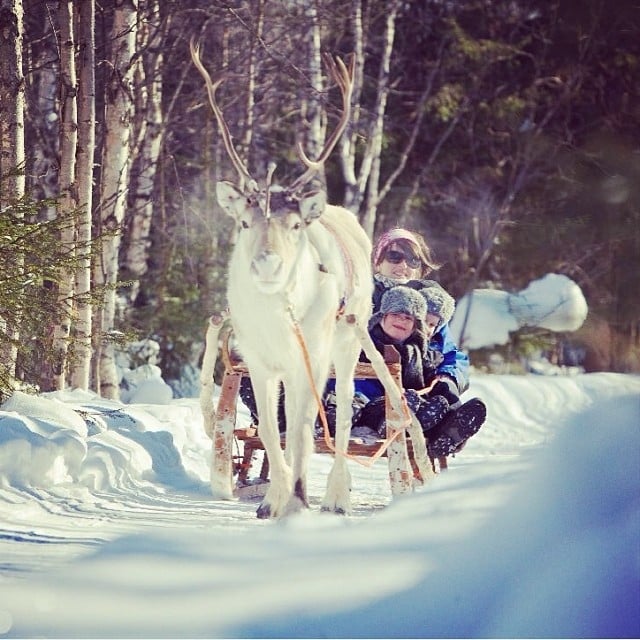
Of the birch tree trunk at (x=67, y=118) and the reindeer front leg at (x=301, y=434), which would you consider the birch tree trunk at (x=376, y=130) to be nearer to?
the birch tree trunk at (x=67, y=118)

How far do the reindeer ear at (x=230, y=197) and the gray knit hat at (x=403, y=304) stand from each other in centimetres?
222

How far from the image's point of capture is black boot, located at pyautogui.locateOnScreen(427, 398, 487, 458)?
656 centimetres

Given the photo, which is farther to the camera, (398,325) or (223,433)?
(398,325)

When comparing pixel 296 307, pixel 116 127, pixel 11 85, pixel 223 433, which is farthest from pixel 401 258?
pixel 116 127

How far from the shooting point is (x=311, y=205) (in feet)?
16.2

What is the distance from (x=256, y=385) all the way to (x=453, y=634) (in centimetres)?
246

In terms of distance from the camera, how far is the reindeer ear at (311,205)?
16.1 ft

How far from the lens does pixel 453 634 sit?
306cm

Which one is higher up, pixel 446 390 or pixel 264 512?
pixel 446 390

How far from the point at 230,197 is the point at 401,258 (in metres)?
2.87

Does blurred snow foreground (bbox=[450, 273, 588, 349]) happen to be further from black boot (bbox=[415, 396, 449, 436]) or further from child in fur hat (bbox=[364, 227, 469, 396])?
black boot (bbox=[415, 396, 449, 436])

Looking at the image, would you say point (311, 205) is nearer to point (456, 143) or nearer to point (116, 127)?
point (116, 127)

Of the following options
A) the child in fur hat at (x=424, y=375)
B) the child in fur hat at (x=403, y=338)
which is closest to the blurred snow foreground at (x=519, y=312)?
the child in fur hat at (x=424, y=375)

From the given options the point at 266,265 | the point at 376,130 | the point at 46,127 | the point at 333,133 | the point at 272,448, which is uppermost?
the point at 376,130
